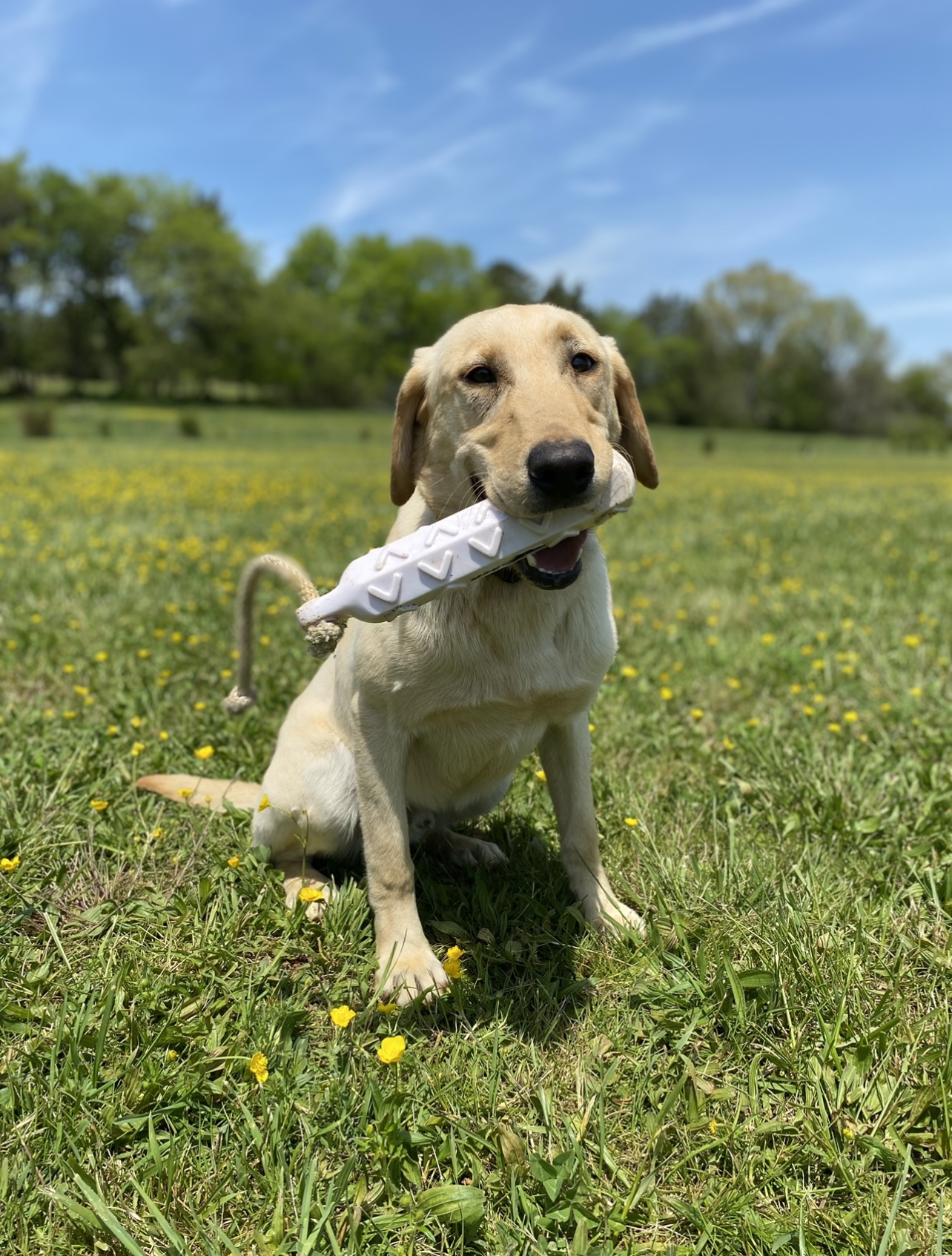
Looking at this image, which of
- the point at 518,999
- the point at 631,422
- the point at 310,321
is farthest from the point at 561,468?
the point at 310,321

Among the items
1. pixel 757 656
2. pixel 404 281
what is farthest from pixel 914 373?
pixel 757 656

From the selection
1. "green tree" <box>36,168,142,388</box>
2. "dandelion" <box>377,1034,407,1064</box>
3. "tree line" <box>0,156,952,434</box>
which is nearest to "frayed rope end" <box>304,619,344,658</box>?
"dandelion" <box>377,1034,407,1064</box>

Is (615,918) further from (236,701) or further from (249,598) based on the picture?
(249,598)

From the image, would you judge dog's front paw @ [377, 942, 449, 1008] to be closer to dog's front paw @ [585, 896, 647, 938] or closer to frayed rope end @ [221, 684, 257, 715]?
dog's front paw @ [585, 896, 647, 938]

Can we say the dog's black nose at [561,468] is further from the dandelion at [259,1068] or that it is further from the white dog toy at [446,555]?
the dandelion at [259,1068]

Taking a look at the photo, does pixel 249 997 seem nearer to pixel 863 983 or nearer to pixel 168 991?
pixel 168 991

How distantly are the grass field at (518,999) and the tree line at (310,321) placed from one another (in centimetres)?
5121

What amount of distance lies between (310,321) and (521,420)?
6674 cm

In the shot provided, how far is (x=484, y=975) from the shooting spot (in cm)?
222

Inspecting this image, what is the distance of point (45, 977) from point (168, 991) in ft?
1.09

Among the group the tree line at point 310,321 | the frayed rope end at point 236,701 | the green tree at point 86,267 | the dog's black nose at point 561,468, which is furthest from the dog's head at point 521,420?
the green tree at point 86,267

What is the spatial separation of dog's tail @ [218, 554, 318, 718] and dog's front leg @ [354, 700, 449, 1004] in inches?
21.4

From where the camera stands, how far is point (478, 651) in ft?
7.07

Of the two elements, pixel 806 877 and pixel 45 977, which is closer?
pixel 45 977
